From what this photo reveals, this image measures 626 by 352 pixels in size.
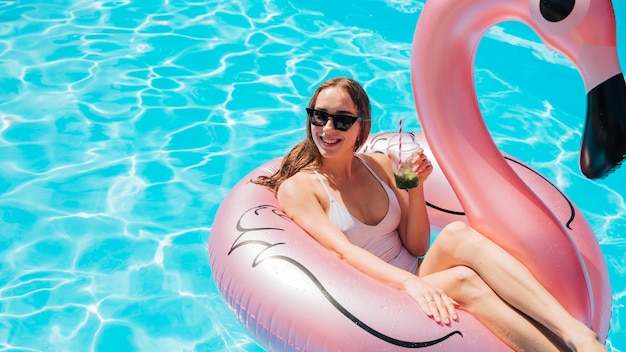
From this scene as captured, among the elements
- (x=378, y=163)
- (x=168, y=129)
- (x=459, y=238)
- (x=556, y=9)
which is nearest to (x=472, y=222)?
(x=459, y=238)

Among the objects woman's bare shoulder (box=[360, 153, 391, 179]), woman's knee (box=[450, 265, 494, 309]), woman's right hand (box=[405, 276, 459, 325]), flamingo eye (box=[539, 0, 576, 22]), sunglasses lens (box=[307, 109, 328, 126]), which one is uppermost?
flamingo eye (box=[539, 0, 576, 22])

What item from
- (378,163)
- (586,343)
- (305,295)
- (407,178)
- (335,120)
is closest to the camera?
(586,343)

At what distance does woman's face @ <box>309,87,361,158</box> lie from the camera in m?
2.91

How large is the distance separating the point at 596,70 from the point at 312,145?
118 cm

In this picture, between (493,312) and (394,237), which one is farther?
(394,237)

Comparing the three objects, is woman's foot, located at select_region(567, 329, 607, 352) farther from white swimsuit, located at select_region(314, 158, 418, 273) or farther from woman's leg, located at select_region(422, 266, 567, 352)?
white swimsuit, located at select_region(314, 158, 418, 273)

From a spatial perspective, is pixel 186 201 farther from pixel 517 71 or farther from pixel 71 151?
pixel 517 71

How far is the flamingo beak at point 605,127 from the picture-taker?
7.67 ft

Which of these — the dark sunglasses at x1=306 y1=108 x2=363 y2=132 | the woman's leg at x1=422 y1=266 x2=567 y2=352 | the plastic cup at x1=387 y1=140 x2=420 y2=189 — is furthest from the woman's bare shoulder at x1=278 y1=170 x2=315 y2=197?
the woman's leg at x1=422 y1=266 x2=567 y2=352

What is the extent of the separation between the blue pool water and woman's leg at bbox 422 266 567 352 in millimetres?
1322

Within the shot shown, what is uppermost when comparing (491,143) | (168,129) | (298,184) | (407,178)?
(491,143)

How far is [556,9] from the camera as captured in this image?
2.44 m

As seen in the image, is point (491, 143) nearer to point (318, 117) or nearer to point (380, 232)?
point (380, 232)

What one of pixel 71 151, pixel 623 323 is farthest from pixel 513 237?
pixel 71 151
